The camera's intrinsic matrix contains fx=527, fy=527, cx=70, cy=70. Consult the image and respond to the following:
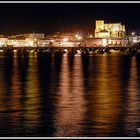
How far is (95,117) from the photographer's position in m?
9.56

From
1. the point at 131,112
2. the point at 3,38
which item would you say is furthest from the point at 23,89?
the point at 3,38

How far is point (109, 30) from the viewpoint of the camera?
4948 inches

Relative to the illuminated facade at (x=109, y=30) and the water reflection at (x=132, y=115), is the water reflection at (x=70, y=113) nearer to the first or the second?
the water reflection at (x=132, y=115)

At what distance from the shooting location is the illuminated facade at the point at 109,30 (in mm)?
123037

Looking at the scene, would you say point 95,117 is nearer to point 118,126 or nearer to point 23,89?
point 118,126

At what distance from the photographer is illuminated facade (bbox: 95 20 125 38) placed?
123037 millimetres

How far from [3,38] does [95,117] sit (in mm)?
118828

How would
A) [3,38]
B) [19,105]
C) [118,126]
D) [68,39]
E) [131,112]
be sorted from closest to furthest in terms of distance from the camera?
[118,126], [131,112], [19,105], [68,39], [3,38]

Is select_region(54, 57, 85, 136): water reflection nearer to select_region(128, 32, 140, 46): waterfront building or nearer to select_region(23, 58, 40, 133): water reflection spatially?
select_region(23, 58, 40, 133): water reflection

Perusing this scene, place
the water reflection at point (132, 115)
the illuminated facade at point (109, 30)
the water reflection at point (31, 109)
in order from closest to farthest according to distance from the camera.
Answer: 1. the water reflection at point (132, 115)
2. the water reflection at point (31, 109)
3. the illuminated facade at point (109, 30)

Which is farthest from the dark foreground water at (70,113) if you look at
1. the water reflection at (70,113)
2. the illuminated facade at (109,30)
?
the illuminated facade at (109,30)

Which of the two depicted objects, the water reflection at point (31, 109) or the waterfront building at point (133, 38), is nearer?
the water reflection at point (31, 109)

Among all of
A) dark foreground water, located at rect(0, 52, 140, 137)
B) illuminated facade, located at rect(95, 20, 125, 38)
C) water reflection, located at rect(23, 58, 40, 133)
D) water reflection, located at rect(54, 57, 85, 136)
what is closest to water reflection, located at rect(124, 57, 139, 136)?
dark foreground water, located at rect(0, 52, 140, 137)

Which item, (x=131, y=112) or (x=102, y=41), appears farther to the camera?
(x=102, y=41)
